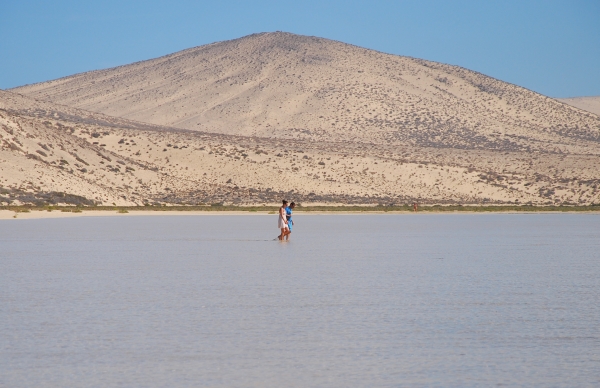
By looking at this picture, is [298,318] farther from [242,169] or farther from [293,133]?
[293,133]

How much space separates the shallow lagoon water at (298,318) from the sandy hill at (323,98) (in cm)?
9337

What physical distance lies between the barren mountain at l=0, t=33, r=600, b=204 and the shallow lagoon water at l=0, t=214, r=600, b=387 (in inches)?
1731

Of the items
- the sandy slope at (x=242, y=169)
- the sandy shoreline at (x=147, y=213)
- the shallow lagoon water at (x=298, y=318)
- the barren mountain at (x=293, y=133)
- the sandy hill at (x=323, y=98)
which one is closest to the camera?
the shallow lagoon water at (x=298, y=318)

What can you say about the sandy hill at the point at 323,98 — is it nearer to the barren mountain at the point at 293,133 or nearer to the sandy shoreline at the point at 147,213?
the barren mountain at the point at 293,133

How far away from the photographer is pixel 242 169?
8412 centimetres

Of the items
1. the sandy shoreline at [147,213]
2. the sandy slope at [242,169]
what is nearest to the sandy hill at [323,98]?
the sandy slope at [242,169]

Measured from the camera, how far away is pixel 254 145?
95.8 metres

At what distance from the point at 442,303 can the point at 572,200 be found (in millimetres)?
72035

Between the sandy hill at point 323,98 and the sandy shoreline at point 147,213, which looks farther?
the sandy hill at point 323,98

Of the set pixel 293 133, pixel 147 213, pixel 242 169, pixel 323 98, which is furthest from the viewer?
pixel 323 98

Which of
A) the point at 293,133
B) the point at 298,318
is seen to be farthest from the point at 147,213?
the point at 293,133

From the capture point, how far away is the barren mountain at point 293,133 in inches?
2997

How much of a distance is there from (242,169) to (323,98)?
51904 millimetres

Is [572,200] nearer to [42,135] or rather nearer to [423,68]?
[42,135]
